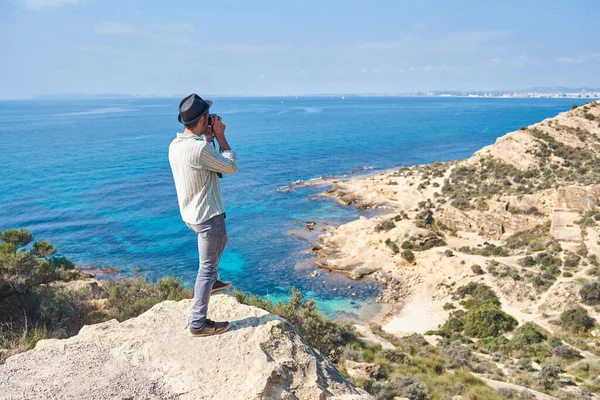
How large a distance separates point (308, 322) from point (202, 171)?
8.44 meters

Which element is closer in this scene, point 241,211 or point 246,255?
point 246,255

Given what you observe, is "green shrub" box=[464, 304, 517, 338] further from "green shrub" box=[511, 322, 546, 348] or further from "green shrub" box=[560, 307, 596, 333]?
"green shrub" box=[560, 307, 596, 333]

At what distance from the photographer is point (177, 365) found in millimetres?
4684

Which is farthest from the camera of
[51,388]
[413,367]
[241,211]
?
[241,211]

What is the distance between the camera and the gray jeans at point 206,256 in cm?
470

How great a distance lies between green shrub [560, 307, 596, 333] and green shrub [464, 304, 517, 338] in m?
2.29

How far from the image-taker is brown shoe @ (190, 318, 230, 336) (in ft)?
16.5

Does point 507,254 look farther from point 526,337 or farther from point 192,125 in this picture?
point 192,125

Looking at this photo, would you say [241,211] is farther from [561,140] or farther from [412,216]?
[561,140]

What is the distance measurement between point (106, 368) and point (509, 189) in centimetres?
3674

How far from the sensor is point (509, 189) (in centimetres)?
3534

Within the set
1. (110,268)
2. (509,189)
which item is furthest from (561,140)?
(110,268)

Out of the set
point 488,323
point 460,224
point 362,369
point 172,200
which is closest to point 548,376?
point 488,323

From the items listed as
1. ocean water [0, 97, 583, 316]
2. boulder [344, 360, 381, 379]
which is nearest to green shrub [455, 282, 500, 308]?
ocean water [0, 97, 583, 316]
